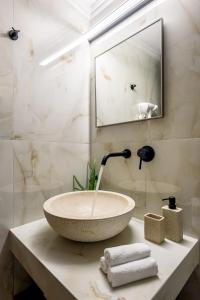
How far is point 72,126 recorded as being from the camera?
1.24m

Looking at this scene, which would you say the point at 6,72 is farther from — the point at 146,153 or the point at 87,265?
the point at 87,265

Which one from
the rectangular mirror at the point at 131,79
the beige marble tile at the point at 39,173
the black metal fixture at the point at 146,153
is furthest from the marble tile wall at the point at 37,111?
the black metal fixture at the point at 146,153

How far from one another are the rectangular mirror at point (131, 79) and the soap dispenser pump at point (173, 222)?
0.46 metres

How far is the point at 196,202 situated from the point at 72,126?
0.85 meters

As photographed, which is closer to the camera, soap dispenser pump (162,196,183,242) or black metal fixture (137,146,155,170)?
soap dispenser pump (162,196,183,242)

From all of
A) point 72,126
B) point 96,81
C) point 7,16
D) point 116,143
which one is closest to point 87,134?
point 72,126

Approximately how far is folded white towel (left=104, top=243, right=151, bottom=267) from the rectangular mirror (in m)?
0.64

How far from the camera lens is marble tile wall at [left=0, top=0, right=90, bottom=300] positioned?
945 mm

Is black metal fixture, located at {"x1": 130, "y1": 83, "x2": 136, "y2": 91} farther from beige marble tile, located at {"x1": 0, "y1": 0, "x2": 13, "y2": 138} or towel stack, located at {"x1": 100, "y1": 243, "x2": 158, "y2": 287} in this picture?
towel stack, located at {"x1": 100, "y1": 243, "x2": 158, "y2": 287}

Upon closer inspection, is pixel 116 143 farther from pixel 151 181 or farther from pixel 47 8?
pixel 47 8

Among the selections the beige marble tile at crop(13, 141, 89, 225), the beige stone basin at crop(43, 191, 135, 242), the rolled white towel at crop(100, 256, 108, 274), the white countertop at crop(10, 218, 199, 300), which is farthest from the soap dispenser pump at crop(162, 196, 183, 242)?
the beige marble tile at crop(13, 141, 89, 225)

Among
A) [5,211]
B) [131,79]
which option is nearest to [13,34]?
[131,79]

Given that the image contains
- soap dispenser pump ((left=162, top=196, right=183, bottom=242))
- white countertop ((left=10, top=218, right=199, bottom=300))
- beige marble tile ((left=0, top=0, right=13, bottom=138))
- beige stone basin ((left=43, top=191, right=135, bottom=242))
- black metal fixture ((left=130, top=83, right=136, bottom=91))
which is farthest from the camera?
black metal fixture ((left=130, top=83, right=136, bottom=91))

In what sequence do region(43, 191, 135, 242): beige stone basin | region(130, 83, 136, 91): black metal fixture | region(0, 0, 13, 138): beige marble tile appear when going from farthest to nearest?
region(130, 83, 136, 91): black metal fixture → region(0, 0, 13, 138): beige marble tile → region(43, 191, 135, 242): beige stone basin
